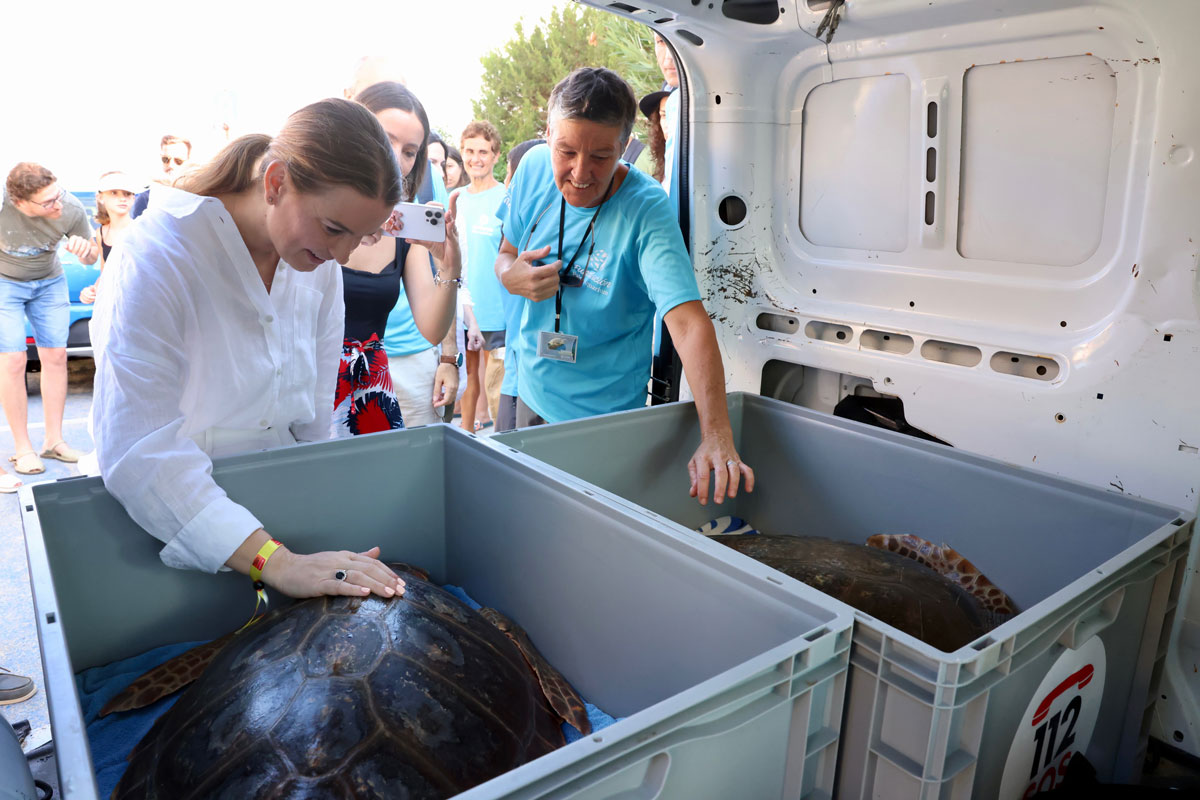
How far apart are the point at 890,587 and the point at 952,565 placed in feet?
1.08

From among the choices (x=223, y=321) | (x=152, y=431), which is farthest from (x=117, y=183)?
(x=152, y=431)

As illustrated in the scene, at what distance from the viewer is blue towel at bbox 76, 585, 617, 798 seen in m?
1.34

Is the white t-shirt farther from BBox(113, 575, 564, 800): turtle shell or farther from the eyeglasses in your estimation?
the eyeglasses

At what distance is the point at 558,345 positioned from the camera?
7.81ft

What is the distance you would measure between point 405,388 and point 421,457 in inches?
40.4

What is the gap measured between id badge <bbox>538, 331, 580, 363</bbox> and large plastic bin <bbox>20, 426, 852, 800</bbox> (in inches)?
24.3

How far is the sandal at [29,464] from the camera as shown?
14.4 ft

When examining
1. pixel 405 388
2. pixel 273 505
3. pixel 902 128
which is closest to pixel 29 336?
pixel 405 388

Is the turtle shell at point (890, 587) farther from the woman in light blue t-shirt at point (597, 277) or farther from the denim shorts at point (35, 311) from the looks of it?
the denim shorts at point (35, 311)

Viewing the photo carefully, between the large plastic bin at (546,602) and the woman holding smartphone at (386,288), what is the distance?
626 mm

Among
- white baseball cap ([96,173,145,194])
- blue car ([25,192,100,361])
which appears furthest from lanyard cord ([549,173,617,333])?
blue car ([25,192,100,361])

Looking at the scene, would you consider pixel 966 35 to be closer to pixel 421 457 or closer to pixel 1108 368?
pixel 1108 368

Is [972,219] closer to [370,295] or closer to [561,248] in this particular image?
[561,248]

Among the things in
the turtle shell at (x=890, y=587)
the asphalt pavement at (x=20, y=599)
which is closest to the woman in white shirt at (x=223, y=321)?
the asphalt pavement at (x=20, y=599)
